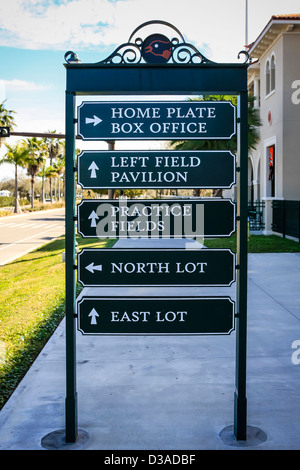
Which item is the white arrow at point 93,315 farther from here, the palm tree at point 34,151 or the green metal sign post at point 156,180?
the palm tree at point 34,151

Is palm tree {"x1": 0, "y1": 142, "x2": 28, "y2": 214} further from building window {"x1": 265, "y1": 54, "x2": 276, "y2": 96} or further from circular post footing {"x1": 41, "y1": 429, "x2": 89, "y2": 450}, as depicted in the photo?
circular post footing {"x1": 41, "y1": 429, "x2": 89, "y2": 450}

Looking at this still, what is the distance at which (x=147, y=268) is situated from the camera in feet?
13.3

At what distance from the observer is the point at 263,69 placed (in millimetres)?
22719

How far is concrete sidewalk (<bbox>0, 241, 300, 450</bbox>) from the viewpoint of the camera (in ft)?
12.9

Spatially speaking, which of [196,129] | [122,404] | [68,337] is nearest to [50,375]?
[122,404]

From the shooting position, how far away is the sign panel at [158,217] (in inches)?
158

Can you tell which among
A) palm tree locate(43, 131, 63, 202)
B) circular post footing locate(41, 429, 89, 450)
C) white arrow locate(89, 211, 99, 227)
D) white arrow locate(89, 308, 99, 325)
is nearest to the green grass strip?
circular post footing locate(41, 429, 89, 450)

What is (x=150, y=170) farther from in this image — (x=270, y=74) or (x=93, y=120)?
(x=270, y=74)

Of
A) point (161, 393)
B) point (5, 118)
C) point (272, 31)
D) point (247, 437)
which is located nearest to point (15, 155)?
point (5, 118)

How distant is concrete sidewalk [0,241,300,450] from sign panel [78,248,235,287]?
3.75 feet

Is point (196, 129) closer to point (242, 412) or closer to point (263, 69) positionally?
point (242, 412)

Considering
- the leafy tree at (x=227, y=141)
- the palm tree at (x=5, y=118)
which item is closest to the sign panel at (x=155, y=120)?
the leafy tree at (x=227, y=141)

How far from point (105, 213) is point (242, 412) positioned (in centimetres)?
181

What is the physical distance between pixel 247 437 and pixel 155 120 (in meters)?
2.49
